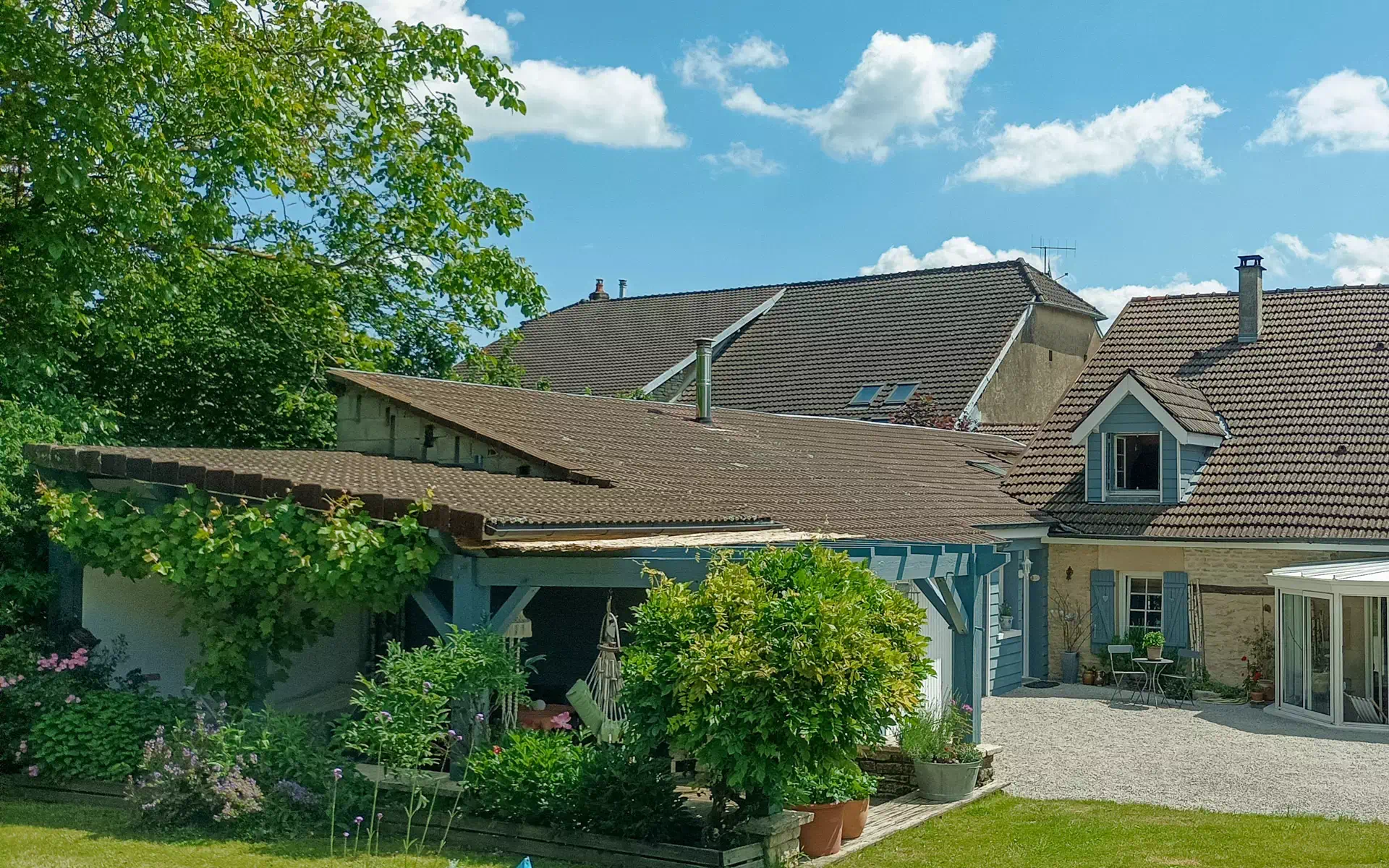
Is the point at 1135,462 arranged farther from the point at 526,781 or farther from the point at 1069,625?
the point at 526,781

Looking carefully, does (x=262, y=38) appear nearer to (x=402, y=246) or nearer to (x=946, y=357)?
(x=402, y=246)

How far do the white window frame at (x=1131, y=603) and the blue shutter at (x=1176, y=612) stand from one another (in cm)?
7

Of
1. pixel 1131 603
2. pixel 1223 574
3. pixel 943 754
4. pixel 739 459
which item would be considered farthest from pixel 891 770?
pixel 1131 603

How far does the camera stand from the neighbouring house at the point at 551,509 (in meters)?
10.6

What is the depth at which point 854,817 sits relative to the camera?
10852mm

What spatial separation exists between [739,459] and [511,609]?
7.75m

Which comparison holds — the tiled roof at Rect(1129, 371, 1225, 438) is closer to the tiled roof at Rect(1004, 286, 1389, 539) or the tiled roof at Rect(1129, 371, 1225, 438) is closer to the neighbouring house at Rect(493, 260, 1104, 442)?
the tiled roof at Rect(1004, 286, 1389, 539)

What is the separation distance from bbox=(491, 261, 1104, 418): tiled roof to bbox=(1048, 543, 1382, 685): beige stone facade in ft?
29.3

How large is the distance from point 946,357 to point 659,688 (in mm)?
23131

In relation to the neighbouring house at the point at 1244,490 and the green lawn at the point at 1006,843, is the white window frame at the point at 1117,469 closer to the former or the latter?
the neighbouring house at the point at 1244,490

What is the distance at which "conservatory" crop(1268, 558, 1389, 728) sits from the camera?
17.9m

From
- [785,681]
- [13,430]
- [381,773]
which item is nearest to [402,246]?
[13,430]

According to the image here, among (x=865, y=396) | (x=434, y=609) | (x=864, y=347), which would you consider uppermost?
(x=864, y=347)

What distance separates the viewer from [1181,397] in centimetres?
2233
